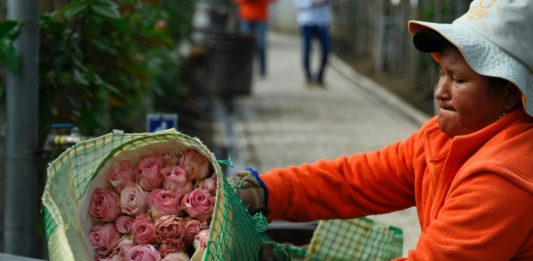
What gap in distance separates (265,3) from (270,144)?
642 cm

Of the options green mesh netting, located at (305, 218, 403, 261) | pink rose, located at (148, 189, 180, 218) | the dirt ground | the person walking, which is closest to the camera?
pink rose, located at (148, 189, 180, 218)

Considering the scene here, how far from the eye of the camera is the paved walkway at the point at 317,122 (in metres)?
9.06

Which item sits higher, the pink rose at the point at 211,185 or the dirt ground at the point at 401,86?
the pink rose at the point at 211,185

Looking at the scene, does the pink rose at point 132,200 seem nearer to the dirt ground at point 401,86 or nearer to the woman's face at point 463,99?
the woman's face at point 463,99

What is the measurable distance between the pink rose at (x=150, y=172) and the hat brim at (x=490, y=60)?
0.76 m

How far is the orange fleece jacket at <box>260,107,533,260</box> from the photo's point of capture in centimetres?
239

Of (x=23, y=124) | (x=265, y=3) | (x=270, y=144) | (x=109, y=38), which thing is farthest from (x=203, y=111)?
(x=23, y=124)

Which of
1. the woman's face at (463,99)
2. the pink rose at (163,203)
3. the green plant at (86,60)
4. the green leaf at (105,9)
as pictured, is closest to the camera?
the woman's face at (463,99)

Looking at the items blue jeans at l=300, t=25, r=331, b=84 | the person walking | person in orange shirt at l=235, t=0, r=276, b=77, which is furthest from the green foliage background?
person in orange shirt at l=235, t=0, r=276, b=77

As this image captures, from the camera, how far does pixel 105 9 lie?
4.07 m

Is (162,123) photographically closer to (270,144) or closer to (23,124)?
(23,124)

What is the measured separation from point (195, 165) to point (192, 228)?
0.55 ft

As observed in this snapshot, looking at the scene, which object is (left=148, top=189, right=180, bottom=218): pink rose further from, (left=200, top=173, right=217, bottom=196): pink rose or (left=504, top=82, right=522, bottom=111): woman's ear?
(left=504, top=82, right=522, bottom=111): woman's ear

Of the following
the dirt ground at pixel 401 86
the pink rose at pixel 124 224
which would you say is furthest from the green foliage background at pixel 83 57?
the dirt ground at pixel 401 86
